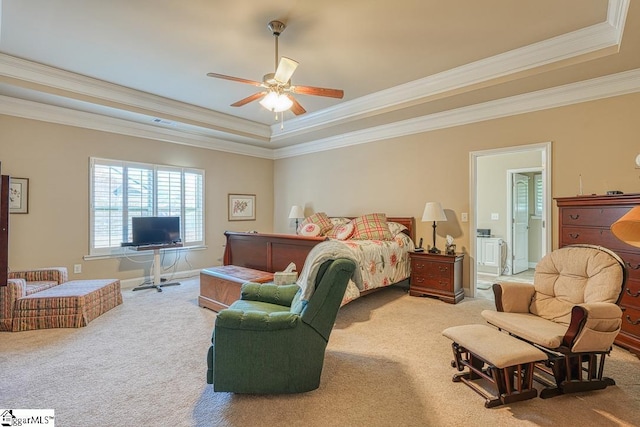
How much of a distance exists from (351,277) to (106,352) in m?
2.40

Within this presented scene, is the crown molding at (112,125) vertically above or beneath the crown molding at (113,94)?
beneath

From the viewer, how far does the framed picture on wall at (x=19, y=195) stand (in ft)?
13.9

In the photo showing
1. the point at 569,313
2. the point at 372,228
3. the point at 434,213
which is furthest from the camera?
the point at 372,228

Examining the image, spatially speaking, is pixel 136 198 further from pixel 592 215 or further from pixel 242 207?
pixel 592 215

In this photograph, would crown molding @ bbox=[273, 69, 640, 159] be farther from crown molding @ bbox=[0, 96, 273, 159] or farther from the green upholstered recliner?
the green upholstered recliner

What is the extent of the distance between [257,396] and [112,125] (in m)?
5.00

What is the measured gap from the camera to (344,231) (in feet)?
17.2

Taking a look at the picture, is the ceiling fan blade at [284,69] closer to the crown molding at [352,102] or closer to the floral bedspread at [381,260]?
the floral bedspread at [381,260]

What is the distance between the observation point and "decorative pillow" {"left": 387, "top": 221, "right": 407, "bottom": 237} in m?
5.03

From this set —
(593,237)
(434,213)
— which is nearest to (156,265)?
(434,213)

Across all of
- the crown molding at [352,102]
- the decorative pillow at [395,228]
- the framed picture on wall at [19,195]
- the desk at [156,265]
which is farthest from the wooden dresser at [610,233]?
the framed picture on wall at [19,195]

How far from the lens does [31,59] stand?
3.70 meters

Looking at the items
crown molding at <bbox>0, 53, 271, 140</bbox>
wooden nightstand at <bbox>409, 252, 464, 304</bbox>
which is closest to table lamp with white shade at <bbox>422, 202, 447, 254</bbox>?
wooden nightstand at <bbox>409, 252, 464, 304</bbox>

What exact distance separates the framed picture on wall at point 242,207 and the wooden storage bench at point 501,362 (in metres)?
5.39
